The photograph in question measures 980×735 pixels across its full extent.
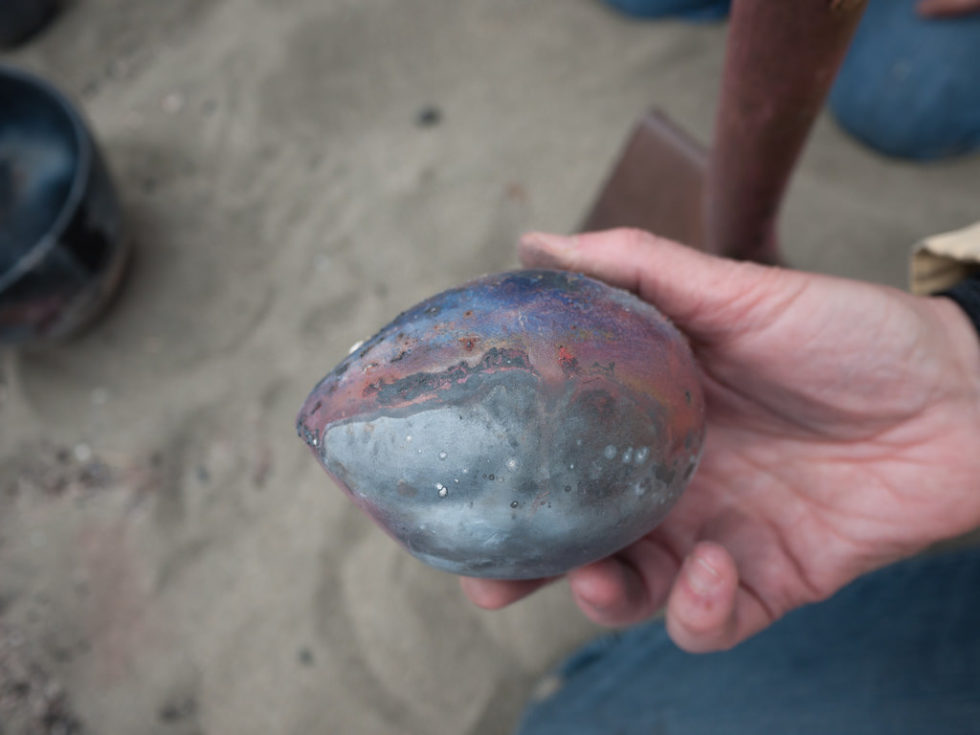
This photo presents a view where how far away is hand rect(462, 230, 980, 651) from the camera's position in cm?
142

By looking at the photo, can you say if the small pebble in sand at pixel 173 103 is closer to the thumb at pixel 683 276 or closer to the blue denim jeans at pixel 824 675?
the thumb at pixel 683 276

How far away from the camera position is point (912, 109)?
2549 millimetres

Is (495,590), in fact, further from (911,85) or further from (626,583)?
A: (911,85)

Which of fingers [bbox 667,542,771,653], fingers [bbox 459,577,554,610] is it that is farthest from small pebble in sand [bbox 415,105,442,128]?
fingers [bbox 667,542,771,653]

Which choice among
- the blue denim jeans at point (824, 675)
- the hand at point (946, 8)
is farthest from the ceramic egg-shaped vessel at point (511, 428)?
the hand at point (946, 8)

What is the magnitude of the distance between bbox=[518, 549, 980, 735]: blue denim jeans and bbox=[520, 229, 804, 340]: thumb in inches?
31.1

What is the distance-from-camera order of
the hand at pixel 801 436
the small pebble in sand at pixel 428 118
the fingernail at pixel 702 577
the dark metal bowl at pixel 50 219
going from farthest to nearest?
1. the small pebble in sand at pixel 428 118
2. the dark metal bowl at pixel 50 219
3. the hand at pixel 801 436
4. the fingernail at pixel 702 577

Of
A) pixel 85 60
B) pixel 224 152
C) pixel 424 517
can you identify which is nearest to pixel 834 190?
pixel 424 517

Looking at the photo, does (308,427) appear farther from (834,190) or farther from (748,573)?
(834,190)

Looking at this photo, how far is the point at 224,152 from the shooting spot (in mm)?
2980

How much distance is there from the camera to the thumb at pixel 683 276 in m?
1.43

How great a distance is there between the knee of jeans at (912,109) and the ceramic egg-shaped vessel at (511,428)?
200cm

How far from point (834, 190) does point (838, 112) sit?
1.14 feet

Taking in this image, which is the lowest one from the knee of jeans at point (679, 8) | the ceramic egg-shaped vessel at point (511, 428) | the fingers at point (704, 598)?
the fingers at point (704, 598)
